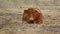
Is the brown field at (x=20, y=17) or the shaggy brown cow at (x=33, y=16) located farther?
the shaggy brown cow at (x=33, y=16)

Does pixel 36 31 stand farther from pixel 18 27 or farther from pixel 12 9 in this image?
pixel 12 9

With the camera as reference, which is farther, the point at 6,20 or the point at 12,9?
the point at 12,9

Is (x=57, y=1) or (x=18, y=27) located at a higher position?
(x=57, y=1)

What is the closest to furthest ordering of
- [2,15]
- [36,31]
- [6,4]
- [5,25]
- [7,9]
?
[36,31]
[5,25]
[2,15]
[7,9]
[6,4]

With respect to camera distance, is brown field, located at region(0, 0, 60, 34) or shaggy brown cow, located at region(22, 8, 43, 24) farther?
shaggy brown cow, located at region(22, 8, 43, 24)

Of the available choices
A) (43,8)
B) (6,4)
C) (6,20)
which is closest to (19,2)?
(6,4)

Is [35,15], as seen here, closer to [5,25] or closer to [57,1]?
Result: [5,25]

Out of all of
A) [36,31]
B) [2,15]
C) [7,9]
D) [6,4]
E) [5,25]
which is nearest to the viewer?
[36,31]

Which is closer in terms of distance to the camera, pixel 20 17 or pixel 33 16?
pixel 33 16

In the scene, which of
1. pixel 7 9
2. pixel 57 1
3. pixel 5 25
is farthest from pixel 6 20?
pixel 57 1
